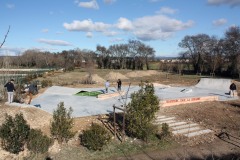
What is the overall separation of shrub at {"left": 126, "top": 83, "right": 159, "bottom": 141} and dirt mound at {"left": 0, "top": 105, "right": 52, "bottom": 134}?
4810mm

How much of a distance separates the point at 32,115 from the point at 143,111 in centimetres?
636

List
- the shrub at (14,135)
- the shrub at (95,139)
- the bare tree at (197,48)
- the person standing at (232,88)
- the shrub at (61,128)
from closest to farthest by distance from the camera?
1. the shrub at (14,135)
2. the shrub at (95,139)
3. the shrub at (61,128)
4. the person standing at (232,88)
5. the bare tree at (197,48)

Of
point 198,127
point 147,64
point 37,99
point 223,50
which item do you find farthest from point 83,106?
point 147,64

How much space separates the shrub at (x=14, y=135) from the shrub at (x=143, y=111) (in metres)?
Result: 4.99

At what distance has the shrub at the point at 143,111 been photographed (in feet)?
43.9

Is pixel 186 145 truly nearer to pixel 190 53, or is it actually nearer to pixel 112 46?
pixel 190 53

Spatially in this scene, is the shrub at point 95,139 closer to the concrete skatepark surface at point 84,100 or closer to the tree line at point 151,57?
the concrete skatepark surface at point 84,100

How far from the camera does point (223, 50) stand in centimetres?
5688

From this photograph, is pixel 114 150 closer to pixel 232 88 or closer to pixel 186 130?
pixel 186 130

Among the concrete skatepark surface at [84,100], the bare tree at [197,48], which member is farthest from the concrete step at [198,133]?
the bare tree at [197,48]

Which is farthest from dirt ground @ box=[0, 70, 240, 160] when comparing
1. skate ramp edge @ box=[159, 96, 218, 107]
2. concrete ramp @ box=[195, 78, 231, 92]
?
concrete ramp @ box=[195, 78, 231, 92]

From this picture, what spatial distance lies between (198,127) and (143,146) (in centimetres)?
429

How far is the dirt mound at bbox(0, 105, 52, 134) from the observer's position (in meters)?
14.9

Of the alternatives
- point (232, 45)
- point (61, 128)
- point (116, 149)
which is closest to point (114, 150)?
point (116, 149)
